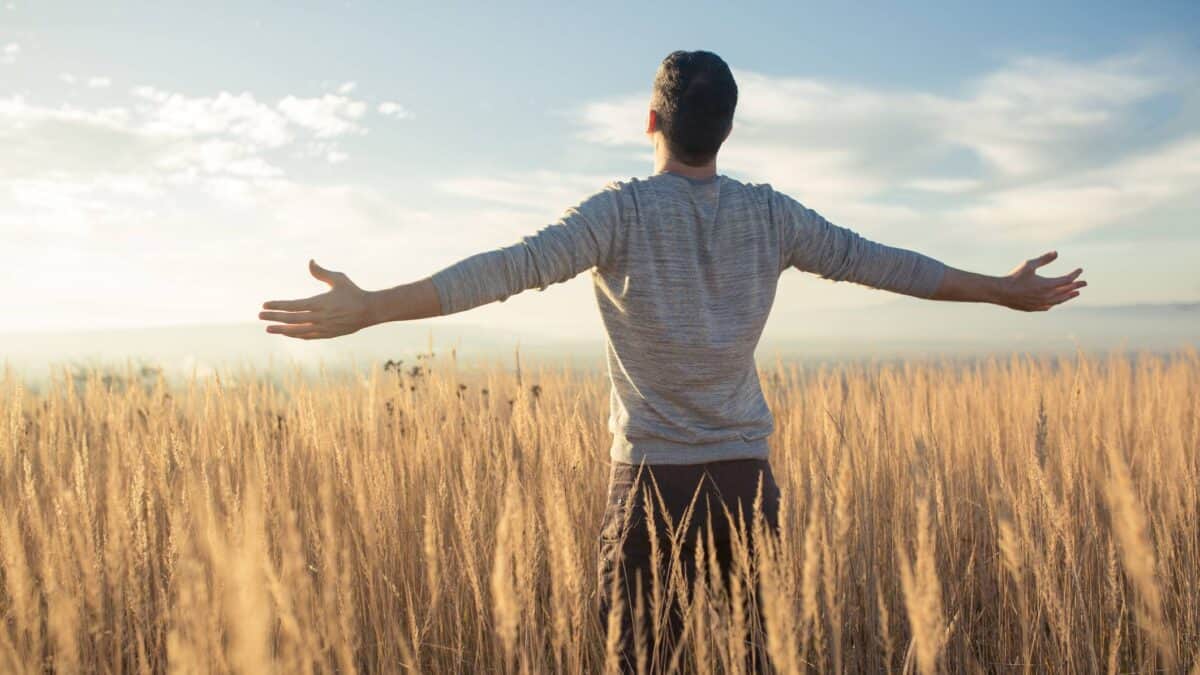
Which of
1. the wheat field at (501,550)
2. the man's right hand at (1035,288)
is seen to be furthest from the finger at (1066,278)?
the wheat field at (501,550)

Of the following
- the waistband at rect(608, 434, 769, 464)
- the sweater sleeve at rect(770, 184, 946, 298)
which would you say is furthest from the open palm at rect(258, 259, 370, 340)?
the sweater sleeve at rect(770, 184, 946, 298)

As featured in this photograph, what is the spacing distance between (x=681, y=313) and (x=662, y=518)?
0.48 m

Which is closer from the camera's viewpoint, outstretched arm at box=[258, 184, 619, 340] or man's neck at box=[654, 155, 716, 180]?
outstretched arm at box=[258, 184, 619, 340]

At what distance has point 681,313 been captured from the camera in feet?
6.56

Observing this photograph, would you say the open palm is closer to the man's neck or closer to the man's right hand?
the man's neck

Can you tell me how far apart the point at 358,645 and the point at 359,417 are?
71.1 inches

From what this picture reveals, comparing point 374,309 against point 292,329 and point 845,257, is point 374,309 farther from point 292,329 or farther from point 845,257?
point 845,257

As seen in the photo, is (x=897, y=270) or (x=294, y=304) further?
(x=897, y=270)

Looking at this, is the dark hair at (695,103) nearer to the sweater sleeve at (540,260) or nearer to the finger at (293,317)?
the sweater sleeve at (540,260)

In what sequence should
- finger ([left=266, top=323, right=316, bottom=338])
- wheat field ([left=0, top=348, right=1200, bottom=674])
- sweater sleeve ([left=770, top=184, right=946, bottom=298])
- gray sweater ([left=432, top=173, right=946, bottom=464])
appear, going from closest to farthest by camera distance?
1. wheat field ([left=0, top=348, right=1200, bottom=674])
2. finger ([left=266, top=323, right=316, bottom=338])
3. gray sweater ([left=432, top=173, right=946, bottom=464])
4. sweater sleeve ([left=770, top=184, right=946, bottom=298])

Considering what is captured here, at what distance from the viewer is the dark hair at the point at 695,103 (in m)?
1.97

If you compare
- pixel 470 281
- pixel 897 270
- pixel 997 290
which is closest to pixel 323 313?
pixel 470 281

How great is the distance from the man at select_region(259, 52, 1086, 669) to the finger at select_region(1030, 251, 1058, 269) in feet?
2.54

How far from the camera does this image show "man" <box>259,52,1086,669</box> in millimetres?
1969
